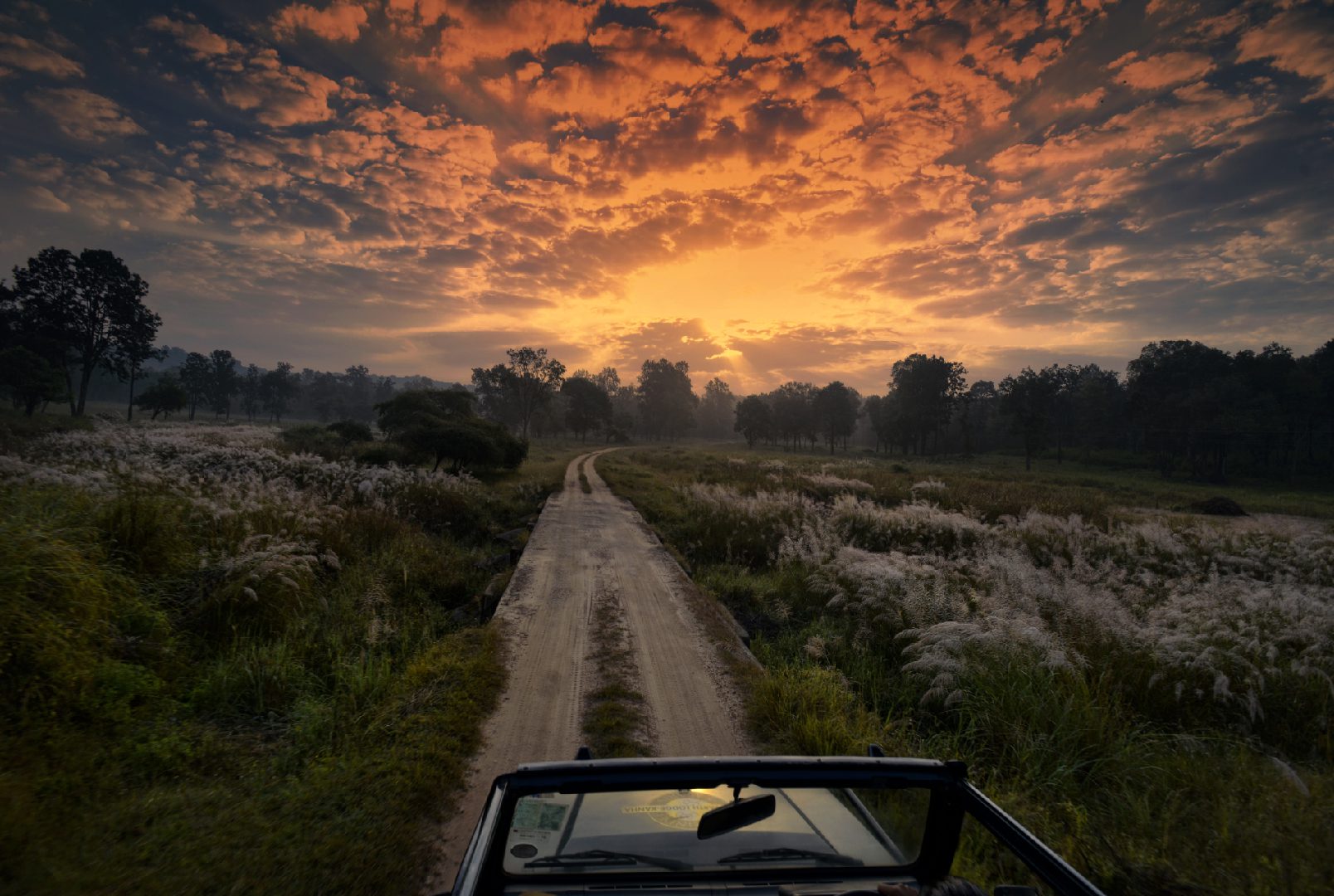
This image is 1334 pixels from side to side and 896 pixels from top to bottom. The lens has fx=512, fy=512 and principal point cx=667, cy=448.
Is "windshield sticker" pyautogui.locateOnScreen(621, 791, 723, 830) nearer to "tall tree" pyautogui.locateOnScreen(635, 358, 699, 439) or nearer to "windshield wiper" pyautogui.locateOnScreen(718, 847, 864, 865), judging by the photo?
"windshield wiper" pyautogui.locateOnScreen(718, 847, 864, 865)

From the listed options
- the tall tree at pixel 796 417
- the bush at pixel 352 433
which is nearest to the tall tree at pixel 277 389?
the bush at pixel 352 433

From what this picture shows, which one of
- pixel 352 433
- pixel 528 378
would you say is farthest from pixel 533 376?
pixel 352 433

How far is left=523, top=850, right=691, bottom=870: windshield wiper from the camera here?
2.04 metres

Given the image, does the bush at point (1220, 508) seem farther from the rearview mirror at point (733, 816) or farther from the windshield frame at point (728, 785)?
the rearview mirror at point (733, 816)

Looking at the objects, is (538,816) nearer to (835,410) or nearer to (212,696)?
(212,696)

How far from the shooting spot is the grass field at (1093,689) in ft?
11.5

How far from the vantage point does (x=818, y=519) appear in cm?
1449

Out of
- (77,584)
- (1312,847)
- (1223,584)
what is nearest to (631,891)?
(1312,847)

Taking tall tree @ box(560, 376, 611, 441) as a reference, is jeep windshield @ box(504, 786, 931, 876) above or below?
below

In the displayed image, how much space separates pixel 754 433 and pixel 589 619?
295ft

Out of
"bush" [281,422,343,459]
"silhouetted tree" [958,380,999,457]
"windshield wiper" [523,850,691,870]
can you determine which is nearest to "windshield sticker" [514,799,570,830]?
"windshield wiper" [523,850,691,870]

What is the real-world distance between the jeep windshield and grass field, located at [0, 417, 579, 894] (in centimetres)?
198

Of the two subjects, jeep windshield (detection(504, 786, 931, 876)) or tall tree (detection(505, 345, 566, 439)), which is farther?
tall tree (detection(505, 345, 566, 439))

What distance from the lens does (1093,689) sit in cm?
576
